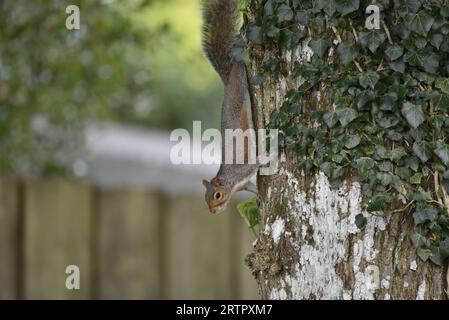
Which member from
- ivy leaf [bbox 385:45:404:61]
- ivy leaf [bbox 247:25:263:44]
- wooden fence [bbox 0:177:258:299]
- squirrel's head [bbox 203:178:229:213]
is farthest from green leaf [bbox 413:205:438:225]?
wooden fence [bbox 0:177:258:299]

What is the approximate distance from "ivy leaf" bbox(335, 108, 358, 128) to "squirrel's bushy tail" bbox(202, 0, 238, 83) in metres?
0.59

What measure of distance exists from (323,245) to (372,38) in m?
0.50

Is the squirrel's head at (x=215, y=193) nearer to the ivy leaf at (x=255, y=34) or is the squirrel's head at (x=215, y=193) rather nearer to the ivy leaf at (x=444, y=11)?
the ivy leaf at (x=255, y=34)

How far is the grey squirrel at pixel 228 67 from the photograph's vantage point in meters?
2.36

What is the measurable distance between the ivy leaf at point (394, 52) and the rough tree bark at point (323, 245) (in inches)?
7.3

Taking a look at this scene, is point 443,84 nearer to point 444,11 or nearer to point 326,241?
point 444,11

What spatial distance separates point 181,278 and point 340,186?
288 centimetres

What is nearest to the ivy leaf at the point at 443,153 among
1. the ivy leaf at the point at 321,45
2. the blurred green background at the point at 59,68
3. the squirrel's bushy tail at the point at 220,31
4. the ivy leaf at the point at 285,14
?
the ivy leaf at the point at 321,45

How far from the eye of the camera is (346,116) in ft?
6.18

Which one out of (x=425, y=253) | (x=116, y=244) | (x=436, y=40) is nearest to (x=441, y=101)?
(x=436, y=40)

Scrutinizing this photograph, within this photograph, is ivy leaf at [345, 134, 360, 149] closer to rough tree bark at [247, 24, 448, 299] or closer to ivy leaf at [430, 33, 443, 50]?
rough tree bark at [247, 24, 448, 299]

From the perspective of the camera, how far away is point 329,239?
193 centimetres

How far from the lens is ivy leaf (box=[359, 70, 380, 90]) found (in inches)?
73.4
